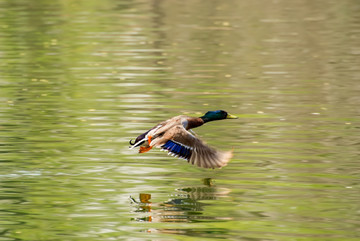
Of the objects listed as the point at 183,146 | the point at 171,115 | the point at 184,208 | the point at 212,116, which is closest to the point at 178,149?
the point at 183,146

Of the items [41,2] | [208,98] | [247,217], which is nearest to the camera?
[247,217]

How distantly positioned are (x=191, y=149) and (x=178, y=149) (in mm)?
184

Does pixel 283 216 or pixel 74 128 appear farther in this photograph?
pixel 74 128

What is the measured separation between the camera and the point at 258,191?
1246 centimetres

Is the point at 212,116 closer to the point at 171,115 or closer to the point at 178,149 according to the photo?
the point at 178,149

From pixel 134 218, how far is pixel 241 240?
1601mm

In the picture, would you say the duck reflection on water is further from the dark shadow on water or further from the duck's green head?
the duck's green head

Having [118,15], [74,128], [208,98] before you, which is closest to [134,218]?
[74,128]

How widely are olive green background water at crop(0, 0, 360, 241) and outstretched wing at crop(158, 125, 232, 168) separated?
37cm

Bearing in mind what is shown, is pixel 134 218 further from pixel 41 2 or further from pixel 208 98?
pixel 41 2

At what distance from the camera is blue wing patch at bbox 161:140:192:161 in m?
12.9

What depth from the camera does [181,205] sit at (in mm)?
11805

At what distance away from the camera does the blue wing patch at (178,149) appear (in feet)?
42.2

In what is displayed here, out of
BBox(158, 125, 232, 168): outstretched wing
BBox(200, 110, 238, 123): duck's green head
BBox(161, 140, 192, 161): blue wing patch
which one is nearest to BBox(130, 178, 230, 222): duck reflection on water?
BBox(158, 125, 232, 168): outstretched wing
